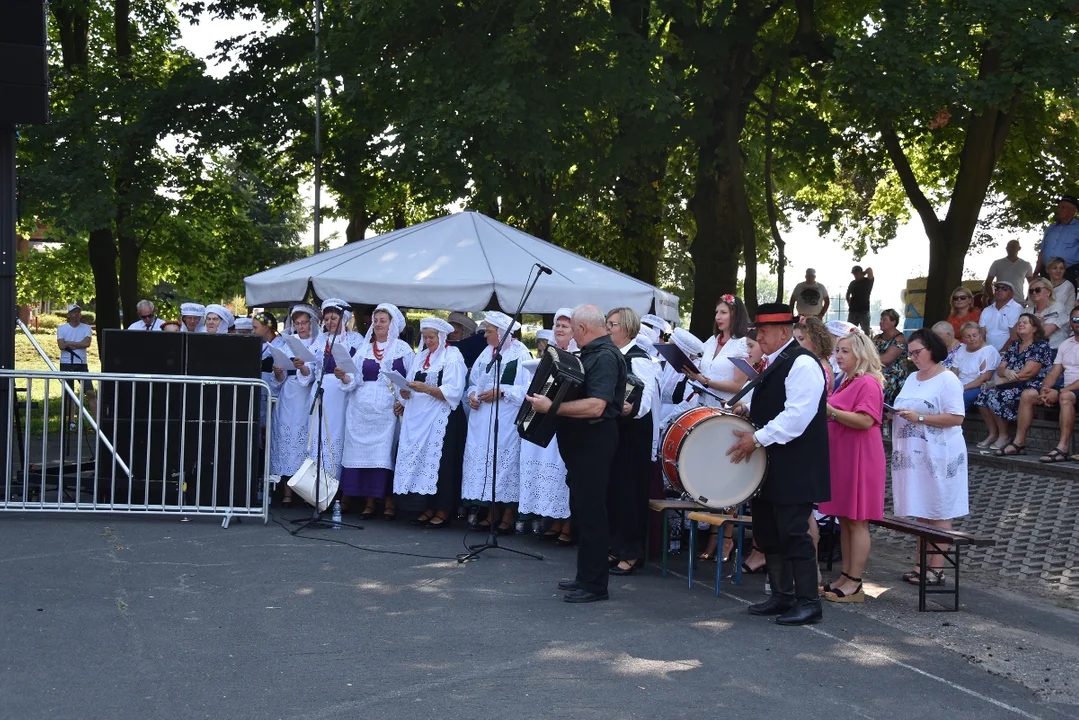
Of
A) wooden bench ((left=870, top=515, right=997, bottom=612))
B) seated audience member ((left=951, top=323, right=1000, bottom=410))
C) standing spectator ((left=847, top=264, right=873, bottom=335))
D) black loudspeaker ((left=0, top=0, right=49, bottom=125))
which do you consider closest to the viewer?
wooden bench ((left=870, top=515, right=997, bottom=612))

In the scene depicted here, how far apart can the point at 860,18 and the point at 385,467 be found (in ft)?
46.1

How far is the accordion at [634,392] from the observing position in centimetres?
863

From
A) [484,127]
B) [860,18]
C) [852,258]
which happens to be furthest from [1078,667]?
[852,258]

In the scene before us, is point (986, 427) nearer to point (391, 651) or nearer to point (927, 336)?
point (927, 336)

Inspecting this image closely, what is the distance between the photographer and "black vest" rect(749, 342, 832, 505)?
24.3 ft

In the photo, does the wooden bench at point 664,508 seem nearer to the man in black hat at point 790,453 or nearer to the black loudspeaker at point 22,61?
the man in black hat at point 790,453

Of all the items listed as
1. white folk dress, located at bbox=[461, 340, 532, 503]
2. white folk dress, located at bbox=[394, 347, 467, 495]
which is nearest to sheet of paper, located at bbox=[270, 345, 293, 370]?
white folk dress, located at bbox=[394, 347, 467, 495]

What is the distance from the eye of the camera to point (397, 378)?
10.6 metres

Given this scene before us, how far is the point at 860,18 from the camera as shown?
21.0 meters

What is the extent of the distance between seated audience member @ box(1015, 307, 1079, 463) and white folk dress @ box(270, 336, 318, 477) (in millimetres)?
7021

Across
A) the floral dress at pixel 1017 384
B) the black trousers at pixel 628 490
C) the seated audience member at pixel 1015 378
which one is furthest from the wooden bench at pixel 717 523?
the floral dress at pixel 1017 384

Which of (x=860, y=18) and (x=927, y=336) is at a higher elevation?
(x=860, y=18)

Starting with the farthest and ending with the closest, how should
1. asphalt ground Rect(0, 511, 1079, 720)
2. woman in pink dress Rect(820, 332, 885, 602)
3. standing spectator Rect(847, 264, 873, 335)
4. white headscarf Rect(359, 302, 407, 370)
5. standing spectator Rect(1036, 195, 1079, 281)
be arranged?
standing spectator Rect(847, 264, 873, 335)
standing spectator Rect(1036, 195, 1079, 281)
white headscarf Rect(359, 302, 407, 370)
woman in pink dress Rect(820, 332, 885, 602)
asphalt ground Rect(0, 511, 1079, 720)

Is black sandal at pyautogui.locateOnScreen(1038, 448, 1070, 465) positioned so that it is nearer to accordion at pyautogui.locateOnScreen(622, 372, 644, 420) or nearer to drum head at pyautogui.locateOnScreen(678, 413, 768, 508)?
accordion at pyautogui.locateOnScreen(622, 372, 644, 420)
